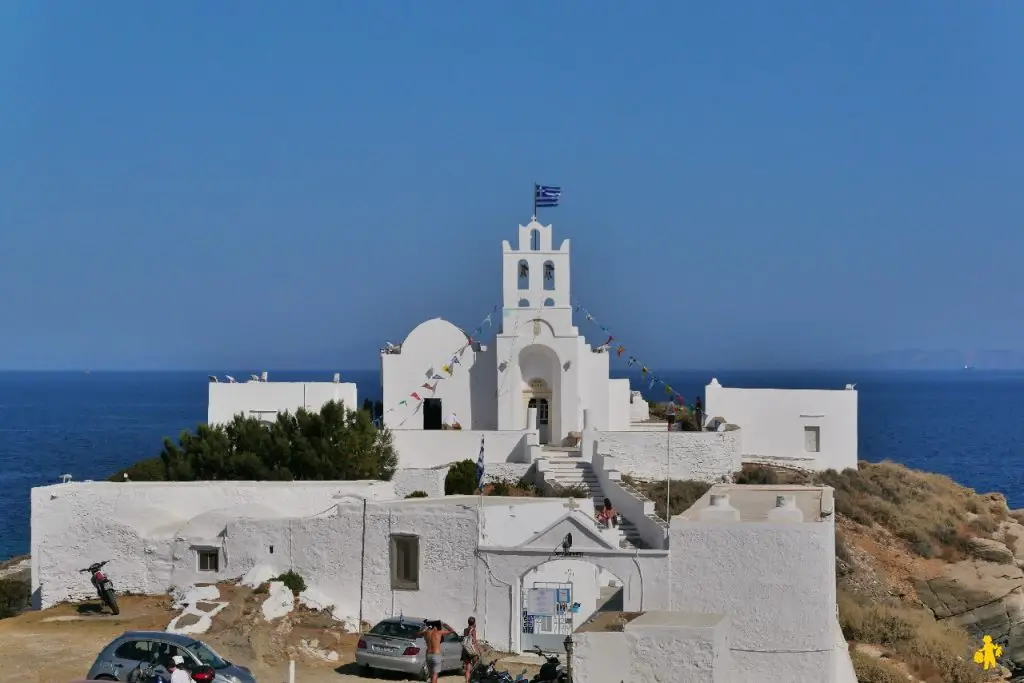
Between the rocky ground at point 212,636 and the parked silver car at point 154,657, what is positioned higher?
the parked silver car at point 154,657

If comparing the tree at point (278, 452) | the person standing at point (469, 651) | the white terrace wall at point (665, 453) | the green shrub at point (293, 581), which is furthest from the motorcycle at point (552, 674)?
the white terrace wall at point (665, 453)

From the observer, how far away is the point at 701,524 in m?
27.9

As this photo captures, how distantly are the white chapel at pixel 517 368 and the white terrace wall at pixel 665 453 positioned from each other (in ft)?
11.7

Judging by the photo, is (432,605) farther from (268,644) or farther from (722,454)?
(722,454)

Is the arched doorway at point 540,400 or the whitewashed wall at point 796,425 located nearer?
the arched doorway at point 540,400

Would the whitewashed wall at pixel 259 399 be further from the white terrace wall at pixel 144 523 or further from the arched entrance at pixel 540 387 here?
the white terrace wall at pixel 144 523

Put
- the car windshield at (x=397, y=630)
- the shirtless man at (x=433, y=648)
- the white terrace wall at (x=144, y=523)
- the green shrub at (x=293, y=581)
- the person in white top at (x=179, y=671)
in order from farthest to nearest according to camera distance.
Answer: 1. the white terrace wall at (x=144, y=523)
2. the green shrub at (x=293, y=581)
3. the car windshield at (x=397, y=630)
4. the shirtless man at (x=433, y=648)
5. the person in white top at (x=179, y=671)

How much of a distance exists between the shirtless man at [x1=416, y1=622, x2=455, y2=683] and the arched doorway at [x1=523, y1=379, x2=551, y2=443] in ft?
78.9

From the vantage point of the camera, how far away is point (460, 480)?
41688mm

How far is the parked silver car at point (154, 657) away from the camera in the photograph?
2183 centimetres

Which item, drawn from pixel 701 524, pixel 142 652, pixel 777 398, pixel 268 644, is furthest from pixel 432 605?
pixel 777 398

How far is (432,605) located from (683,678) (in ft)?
23.5

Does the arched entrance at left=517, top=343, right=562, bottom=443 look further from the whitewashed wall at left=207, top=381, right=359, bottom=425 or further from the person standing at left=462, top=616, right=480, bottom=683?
the person standing at left=462, top=616, right=480, bottom=683

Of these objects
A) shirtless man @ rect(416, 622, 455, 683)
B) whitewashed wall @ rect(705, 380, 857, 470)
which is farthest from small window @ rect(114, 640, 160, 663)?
whitewashed wall @ rect(705, 380, 857, 470)
